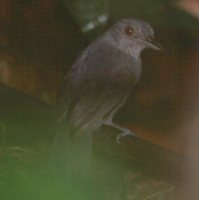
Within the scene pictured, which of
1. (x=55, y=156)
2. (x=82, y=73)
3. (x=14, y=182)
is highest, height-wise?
(x=82, y=73)

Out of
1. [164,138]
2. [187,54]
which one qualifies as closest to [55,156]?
[164,138]

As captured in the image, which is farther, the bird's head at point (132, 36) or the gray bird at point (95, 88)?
the bird's head at point (132, 36)

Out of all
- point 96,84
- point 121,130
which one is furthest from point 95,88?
point 121,130

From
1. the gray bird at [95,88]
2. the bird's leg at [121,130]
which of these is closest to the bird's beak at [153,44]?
the gray bird at [95,88]

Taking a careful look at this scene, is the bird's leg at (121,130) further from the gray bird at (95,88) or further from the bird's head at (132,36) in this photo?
the bird's head at (132,36)

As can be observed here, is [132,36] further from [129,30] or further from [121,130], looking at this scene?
[121,130]

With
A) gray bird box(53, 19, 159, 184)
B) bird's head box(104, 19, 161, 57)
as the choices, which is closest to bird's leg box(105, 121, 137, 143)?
gray bird box(53, 19, 159, 184)

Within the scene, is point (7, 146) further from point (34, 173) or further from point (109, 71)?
point (109, 71)
